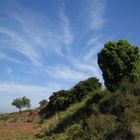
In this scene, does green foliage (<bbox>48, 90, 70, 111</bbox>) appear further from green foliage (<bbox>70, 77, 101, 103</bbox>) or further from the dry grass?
the dry grass

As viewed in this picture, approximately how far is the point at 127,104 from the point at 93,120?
2.19 m

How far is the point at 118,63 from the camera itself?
22578 mm

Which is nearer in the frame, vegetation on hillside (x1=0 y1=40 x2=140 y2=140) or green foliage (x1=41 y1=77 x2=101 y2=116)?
vegetation on hillside (x1=0 y1=40 x2=140 y2=140)

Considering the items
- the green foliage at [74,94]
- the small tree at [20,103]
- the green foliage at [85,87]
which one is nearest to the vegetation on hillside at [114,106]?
the green foliage at [74,94]

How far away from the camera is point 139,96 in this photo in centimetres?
1855

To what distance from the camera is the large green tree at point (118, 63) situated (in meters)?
22.7

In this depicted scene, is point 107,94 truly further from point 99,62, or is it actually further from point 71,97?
point 71,97

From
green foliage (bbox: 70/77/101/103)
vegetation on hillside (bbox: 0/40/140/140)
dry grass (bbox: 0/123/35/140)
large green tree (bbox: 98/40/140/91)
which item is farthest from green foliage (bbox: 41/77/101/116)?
vegetation on hillside (bbox: 0/40/140/140)

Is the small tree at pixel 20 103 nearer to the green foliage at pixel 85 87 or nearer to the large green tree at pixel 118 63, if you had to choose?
the green foliage at pixel 85 87

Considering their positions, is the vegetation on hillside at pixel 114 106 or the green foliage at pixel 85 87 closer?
the vegetation on hillside at pixel 114 106

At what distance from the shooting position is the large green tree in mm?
22700

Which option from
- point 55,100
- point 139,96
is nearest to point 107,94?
point 139,96

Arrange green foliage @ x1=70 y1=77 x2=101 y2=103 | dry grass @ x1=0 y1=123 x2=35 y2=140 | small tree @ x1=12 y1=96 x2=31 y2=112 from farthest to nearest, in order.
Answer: small tree @ x1=12 y1=96 x2=31 y2=112
green foliage @ x1=70 y1=77 x2=101 y2=103
dry grass @ x1=0 y1=123 x2=35 y2=140

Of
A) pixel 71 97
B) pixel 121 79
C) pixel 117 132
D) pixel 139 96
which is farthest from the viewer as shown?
pixel 71 97
